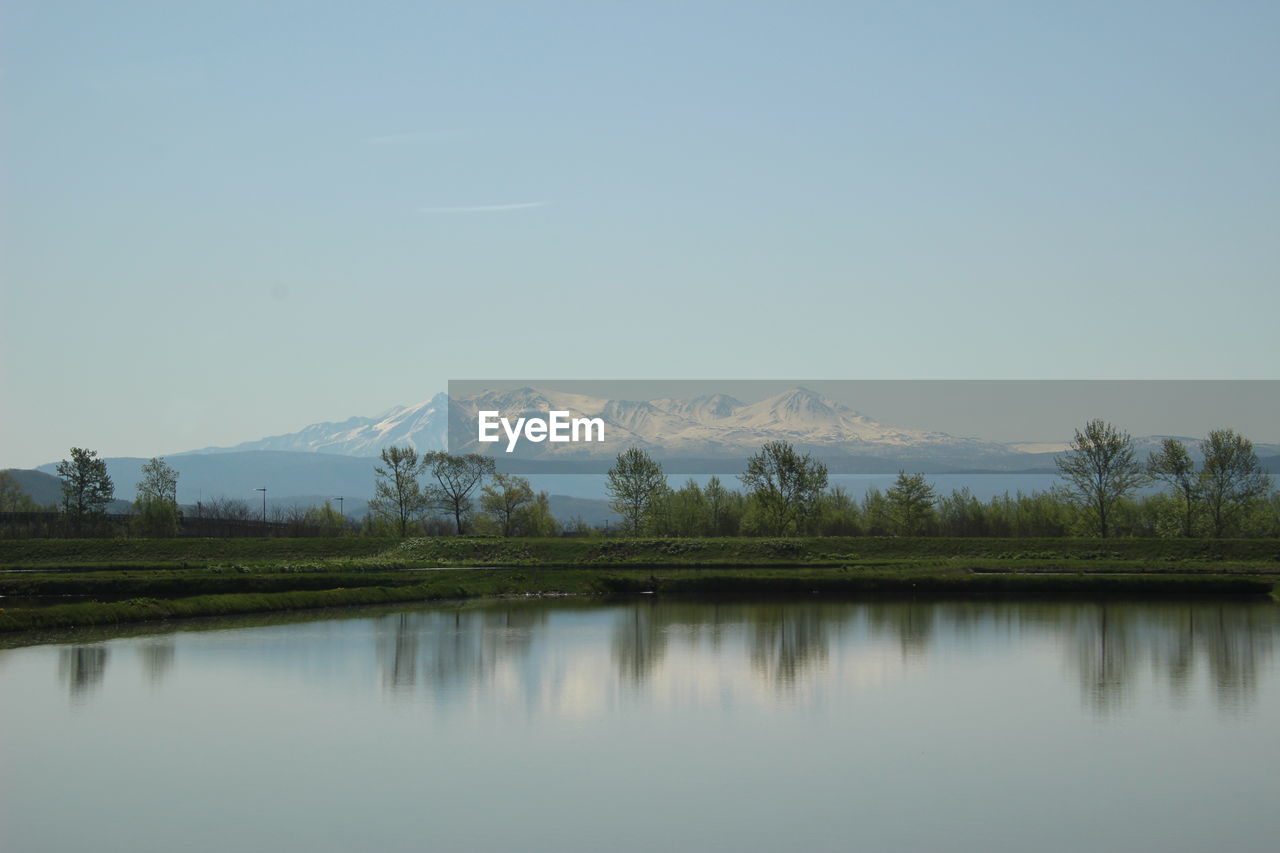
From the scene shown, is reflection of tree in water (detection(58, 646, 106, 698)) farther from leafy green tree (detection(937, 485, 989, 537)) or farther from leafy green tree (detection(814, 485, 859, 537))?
leafy green tree (detection(937, 485, 989, 537))

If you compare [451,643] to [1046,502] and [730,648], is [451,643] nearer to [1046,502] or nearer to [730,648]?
[730,648]

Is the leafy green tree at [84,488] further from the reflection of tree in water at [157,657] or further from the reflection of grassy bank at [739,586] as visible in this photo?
the reflection of tree in water at [157,657]

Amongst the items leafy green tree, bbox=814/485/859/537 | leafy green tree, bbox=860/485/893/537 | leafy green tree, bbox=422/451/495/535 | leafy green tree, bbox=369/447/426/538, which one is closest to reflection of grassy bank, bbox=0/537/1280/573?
leafy green tree, bbox=369/447/426/538

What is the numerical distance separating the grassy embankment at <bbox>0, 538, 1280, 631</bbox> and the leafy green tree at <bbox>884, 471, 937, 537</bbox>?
14770mm

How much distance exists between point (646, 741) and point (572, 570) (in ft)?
121

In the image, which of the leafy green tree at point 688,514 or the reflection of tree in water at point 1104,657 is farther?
the leafy green tree at point 688,514

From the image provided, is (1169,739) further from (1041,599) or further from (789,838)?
(1041,599)

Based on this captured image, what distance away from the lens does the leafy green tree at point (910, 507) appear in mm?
79062

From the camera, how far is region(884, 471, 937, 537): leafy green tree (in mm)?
79062

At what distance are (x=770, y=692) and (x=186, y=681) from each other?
11.7 meters

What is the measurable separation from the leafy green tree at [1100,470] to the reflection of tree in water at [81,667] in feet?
201

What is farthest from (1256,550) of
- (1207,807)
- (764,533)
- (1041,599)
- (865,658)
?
(1207,807)

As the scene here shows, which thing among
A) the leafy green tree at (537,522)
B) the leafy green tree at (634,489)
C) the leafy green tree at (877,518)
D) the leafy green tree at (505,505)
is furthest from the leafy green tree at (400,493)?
the leafy green tree at (877,518)

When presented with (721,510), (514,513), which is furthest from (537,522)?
(721,510)
